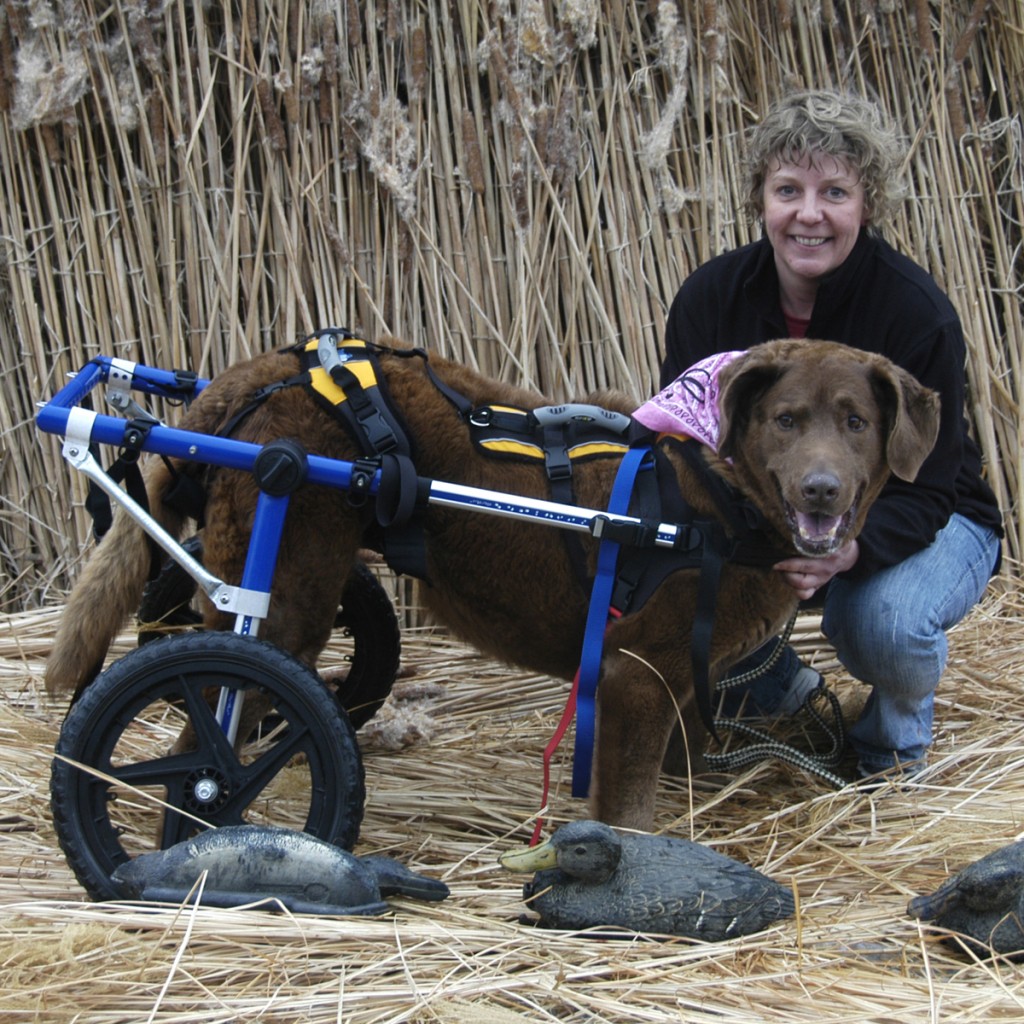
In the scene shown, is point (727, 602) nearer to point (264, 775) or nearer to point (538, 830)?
point (538, 830)

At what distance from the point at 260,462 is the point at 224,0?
266 cm

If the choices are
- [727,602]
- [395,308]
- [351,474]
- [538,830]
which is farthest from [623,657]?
[395,308]

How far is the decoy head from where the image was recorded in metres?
2.41

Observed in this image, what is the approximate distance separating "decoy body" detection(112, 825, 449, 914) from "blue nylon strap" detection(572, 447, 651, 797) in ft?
2.29

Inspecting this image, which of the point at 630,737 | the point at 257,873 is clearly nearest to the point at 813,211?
the point at 630,737

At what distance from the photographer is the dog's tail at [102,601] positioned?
2.82 m

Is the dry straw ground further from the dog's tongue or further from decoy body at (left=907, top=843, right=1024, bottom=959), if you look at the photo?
the dog's tongue

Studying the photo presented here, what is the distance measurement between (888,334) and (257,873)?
227cm

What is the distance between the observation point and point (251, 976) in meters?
2.17

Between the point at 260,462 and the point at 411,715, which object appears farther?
the point at 411,715

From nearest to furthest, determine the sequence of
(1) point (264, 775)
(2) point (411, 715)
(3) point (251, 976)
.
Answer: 1. (3) point (251, 976)
2. (1) point (264, 775)
3. (2) point (411, 715)

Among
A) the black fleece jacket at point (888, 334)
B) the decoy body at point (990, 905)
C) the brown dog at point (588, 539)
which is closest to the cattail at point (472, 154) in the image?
the black fleece jacket at point (888, 334)

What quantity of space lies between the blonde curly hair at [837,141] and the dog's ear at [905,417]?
32.4 inches

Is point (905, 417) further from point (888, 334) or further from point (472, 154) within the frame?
point (472, 154)
